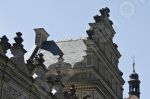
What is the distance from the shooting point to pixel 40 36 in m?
35.7

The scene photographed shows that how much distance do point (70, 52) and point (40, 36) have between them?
3815mm

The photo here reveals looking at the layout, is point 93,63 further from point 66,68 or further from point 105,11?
point 105,11

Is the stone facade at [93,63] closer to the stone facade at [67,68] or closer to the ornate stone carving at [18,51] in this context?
the stone facade at [67,68]

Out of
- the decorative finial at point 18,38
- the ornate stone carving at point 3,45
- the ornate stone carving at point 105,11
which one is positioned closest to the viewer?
the ornate stone carving at point 3,45

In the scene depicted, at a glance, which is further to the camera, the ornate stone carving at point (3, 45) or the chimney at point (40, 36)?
the chimney at point (40, 36)

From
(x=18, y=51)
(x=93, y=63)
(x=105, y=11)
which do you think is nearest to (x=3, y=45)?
(x=18, y=51)

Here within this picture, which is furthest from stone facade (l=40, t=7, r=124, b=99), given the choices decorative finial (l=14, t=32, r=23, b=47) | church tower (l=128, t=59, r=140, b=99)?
church tower (l=128, t=59, r=140, b=99)

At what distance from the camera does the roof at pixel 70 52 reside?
104ft

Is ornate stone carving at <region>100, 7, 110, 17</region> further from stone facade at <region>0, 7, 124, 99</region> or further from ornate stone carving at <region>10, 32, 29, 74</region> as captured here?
ornate stone carving at <region>10, 32, 29, 74</region>

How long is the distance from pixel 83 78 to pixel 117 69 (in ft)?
19.2

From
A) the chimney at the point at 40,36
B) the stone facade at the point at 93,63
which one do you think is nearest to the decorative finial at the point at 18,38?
the stone facade at the point at 93,63

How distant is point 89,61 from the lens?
30.8m

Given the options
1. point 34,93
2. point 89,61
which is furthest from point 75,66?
point 34,93

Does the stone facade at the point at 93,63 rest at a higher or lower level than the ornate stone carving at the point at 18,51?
higher
